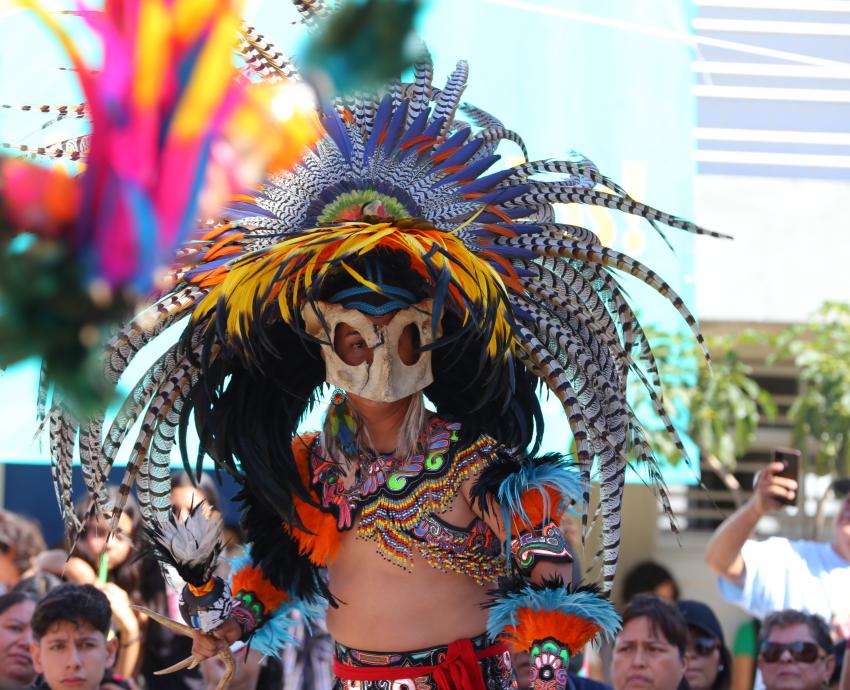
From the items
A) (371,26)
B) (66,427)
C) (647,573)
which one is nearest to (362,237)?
(66,427)

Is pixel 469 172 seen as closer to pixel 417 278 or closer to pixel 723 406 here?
pixel 417 278

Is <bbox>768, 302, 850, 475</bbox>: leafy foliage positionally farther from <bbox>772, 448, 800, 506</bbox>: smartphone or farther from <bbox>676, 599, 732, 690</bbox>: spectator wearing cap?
<bbox>772, 448, 800, 506</bbox>: smartphone

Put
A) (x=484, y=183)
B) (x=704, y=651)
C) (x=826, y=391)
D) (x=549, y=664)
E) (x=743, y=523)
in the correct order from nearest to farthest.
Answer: (x=549, y=664) → (x=484, y=183) → (x=743, y=523) → (x=704, y=651) → (x=826, y=391)

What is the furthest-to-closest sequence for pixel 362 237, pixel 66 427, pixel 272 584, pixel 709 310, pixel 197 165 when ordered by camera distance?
pixel 709 310, pixel 272 584, pixel 66 427, pixel 362 237, pixel 197 165

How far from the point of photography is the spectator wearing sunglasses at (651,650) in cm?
361

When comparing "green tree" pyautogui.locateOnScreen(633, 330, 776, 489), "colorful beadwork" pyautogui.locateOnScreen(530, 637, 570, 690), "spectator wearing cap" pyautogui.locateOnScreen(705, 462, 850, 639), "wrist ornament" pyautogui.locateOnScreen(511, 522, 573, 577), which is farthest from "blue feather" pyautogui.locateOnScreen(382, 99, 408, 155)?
"green tree" pyautogui.locateOnScreen(633, 330, 776, 489)

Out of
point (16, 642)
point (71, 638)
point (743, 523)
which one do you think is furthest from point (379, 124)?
point (16, 642)

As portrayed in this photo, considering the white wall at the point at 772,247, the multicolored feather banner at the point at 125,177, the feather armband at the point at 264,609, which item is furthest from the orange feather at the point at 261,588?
the white wall at the point at 772,247

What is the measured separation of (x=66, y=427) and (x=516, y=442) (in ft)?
3.35

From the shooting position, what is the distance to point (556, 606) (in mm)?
2475

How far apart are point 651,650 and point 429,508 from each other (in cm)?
121

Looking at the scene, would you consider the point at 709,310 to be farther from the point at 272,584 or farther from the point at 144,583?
the point at 272,584

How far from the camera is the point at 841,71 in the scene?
4.44 meters

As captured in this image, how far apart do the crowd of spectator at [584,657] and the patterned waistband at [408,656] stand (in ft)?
2.10
